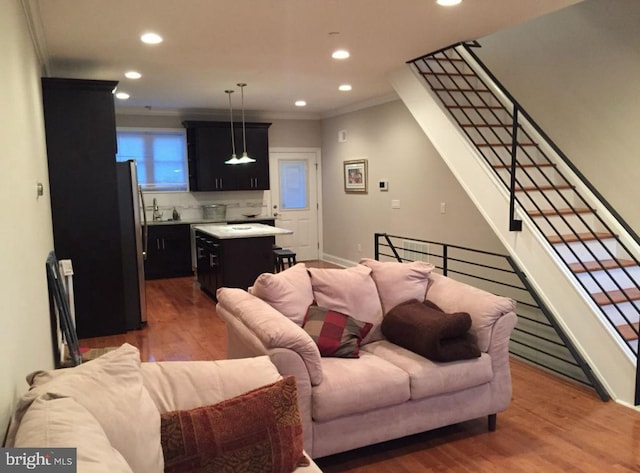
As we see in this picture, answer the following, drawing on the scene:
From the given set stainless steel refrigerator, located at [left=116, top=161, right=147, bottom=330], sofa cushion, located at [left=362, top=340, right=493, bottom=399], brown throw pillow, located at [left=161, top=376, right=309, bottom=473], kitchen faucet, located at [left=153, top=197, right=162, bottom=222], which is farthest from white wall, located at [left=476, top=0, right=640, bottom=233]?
kitchen faucet, located at [left=153, top=197, right=162, bottom=222]

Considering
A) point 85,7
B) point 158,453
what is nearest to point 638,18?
point 85,7

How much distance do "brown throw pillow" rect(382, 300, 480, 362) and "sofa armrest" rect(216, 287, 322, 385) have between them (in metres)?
0.67

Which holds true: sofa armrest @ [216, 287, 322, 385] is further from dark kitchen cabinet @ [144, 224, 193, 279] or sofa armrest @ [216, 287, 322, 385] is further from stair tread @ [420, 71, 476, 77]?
dark kitchen cabinet @ [144, 224, 193, 279]

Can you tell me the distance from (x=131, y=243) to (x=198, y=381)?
3567 mm

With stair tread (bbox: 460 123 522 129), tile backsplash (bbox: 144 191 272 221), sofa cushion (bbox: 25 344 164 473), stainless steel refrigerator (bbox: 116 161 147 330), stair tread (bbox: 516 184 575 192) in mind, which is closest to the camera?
sofa cushion (bbox: 25 344 164 473)

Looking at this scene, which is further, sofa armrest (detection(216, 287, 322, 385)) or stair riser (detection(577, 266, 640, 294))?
stair riser (detection(577, 266, 640, 294))

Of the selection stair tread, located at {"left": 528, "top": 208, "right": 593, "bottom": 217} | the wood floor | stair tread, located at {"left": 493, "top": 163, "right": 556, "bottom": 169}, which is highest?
stair tread, located at {"left": 493, "top": 163, "right": 556, "bottom": 169}

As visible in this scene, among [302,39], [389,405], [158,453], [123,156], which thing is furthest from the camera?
[123,156]

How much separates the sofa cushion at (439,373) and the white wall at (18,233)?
187 centimetres

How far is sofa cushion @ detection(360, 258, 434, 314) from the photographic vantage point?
10.9 feet

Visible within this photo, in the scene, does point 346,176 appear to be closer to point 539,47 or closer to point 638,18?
point 539,47

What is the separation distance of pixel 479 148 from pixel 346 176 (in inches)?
156

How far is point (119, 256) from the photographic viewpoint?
4879 mm

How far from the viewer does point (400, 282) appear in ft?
11.0
